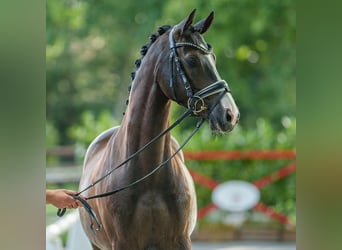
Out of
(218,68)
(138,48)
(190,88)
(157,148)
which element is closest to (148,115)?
(157,148)

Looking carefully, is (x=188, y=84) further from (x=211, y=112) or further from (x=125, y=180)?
(x=125, y=180)

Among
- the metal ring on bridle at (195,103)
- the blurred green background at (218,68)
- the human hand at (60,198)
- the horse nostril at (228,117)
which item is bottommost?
the human hand at (60,198)

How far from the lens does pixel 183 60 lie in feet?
8.52

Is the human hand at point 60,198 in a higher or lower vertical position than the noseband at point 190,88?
lower

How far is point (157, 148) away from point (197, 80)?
0.35 m

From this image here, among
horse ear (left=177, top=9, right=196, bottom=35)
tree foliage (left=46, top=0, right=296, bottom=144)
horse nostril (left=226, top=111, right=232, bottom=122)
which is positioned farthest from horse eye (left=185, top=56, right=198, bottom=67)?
tree foliage (left=46, top=0, right=296, bottom=144)

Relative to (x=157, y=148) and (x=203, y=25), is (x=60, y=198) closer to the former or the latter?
(x=157, y=148)

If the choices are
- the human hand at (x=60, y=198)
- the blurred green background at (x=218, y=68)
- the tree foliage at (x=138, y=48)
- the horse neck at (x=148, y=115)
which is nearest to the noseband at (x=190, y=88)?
the horse neck at (x=148, y=115)

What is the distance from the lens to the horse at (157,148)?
2.61 metres

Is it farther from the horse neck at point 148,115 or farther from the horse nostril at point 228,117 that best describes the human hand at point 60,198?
the horse nostril at point 228,117

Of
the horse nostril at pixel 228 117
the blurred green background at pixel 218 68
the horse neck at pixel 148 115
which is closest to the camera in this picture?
the horse nostril at pixel 228 117

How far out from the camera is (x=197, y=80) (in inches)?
102

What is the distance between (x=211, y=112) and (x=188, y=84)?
0.14 metres
